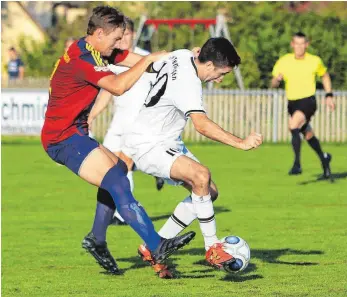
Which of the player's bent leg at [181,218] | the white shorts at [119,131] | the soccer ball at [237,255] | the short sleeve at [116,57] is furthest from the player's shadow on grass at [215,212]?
the soccer ball at [237,255]

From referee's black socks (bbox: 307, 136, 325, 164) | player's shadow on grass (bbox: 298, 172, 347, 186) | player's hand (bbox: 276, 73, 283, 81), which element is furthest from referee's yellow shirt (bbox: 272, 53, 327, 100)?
player's shadow on grass (bbox: 298, 172, 347, 186)

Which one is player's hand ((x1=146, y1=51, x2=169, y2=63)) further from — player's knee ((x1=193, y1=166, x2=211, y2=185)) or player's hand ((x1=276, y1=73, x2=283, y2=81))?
player's hand ((x1=276, y1=73, x2=283, y2=81))

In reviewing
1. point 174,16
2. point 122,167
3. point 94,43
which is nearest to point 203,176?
point 122,167

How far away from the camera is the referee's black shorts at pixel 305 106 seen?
63.6 feet

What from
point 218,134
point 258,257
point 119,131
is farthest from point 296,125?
point 218,134

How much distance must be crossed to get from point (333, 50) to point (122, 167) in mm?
22482

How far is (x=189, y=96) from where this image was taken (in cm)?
985

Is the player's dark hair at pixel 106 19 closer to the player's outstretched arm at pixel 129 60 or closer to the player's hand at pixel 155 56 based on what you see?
the player's hand at pixel 155 56

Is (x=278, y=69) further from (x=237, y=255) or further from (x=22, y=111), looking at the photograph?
(x=237, y=255)

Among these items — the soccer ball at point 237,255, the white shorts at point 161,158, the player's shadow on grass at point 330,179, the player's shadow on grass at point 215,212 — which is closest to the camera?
the soccer ball at point 237,255

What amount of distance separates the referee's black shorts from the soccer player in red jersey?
9632 mm

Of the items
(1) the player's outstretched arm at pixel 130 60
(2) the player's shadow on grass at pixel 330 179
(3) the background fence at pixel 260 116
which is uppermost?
(1) the player's outstretched arm at pixel 130 60

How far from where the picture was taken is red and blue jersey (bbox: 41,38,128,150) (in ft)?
32.1

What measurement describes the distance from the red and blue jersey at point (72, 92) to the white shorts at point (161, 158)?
0.59 metres
